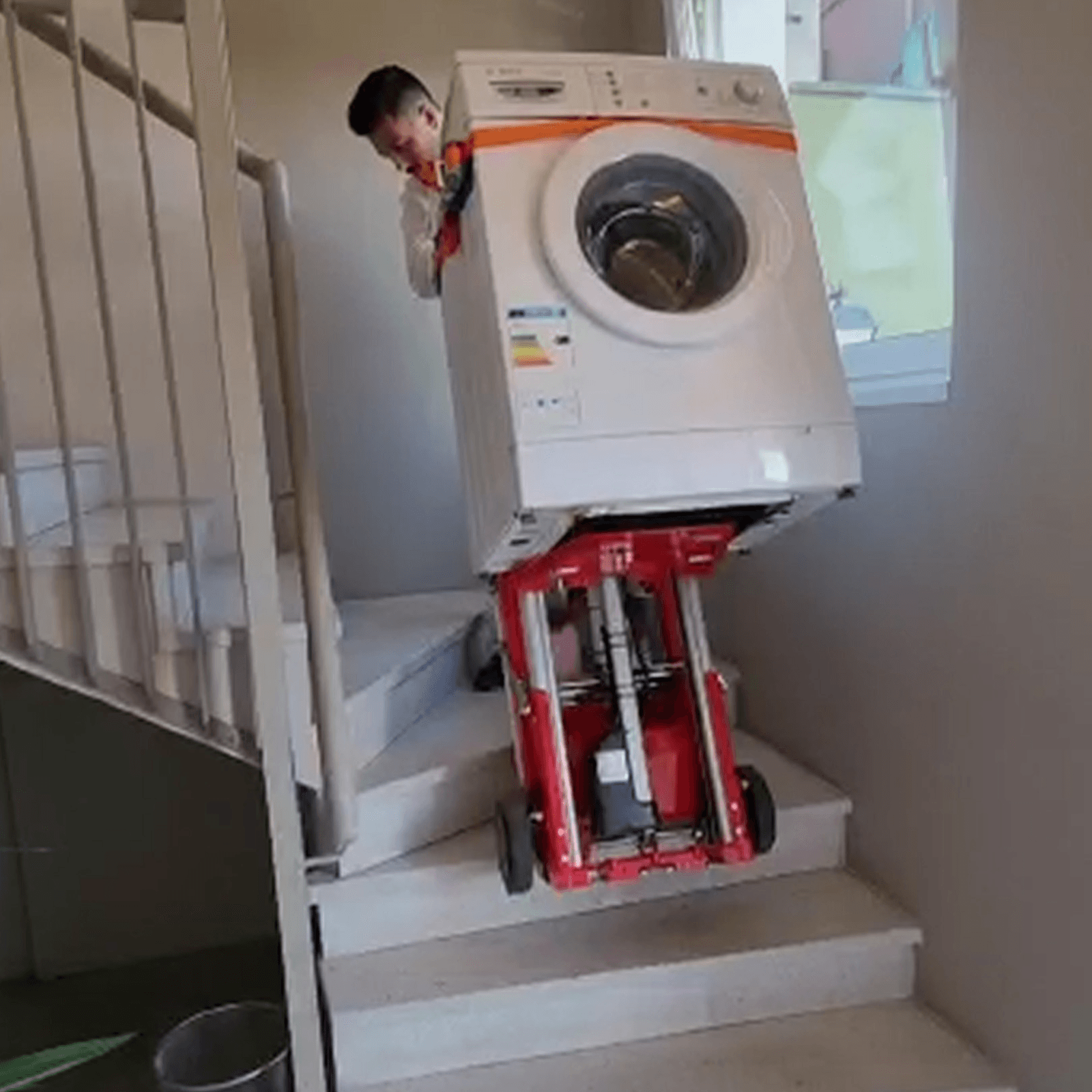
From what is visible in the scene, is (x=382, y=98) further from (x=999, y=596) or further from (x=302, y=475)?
(x=999, y=596)

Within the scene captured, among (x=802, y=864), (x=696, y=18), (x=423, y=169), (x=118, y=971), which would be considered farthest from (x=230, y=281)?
(x=118, y=971)

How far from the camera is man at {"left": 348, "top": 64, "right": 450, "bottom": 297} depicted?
2.35m

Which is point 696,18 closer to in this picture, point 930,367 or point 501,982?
point 930,367

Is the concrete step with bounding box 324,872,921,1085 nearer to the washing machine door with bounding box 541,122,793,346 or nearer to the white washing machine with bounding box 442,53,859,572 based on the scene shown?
the white washing machine with bounding box 442,53,859,572

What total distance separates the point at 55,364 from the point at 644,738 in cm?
115

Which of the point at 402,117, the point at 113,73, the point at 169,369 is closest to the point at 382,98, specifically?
the point at 402,117

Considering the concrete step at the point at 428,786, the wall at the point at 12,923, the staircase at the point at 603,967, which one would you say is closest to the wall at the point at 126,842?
the wall at the point at 12,923

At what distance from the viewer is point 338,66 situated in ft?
10.8

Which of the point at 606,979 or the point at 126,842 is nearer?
the point at 606,979

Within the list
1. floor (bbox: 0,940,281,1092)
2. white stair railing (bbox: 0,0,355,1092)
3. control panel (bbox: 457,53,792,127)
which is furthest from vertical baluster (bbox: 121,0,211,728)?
floor (bbox: 0,940,281,1092)

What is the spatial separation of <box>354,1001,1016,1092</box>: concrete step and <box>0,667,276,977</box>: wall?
47.4 inches

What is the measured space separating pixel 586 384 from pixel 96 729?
2.00m

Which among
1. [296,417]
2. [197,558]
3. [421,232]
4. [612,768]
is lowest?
[612,768]

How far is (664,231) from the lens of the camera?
6.38 ft
